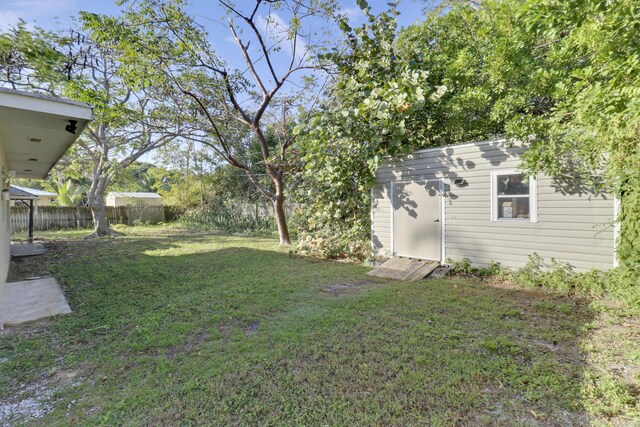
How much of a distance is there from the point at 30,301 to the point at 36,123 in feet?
8.30

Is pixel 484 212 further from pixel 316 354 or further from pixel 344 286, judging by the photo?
pixel 316 354

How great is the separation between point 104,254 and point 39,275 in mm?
2437

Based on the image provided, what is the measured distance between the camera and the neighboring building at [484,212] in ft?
16.0

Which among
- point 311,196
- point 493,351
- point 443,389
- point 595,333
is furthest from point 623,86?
point 311,196

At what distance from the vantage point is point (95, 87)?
940cm

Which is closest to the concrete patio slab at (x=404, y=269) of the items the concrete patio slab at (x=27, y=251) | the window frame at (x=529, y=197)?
the window frame at (x=529, y=197)

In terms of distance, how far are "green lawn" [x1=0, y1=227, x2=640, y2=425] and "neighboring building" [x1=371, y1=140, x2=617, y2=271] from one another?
93 cm

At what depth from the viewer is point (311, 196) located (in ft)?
27.9

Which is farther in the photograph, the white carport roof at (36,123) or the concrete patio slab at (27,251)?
the concrete patio slab at (27,251)

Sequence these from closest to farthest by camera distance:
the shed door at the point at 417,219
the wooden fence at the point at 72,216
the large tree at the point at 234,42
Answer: the shed door at the point at 417,219
the large tree at the point at 234,42
the wooden fence at the point at 72,216

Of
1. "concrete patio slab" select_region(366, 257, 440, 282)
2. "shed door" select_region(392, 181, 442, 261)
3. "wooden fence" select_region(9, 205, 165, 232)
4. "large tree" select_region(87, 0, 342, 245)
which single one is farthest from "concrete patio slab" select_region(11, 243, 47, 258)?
"shed door" select_region(392, 181, 442, 261)

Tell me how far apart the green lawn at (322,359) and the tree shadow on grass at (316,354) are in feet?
0.05

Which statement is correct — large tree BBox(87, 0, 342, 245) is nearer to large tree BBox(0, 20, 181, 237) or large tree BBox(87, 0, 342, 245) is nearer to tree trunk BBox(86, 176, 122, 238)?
large tree BBox(0, 20, 181, 237)

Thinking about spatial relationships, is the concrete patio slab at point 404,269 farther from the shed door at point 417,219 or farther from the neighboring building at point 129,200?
the neighboring building at point 129,200
